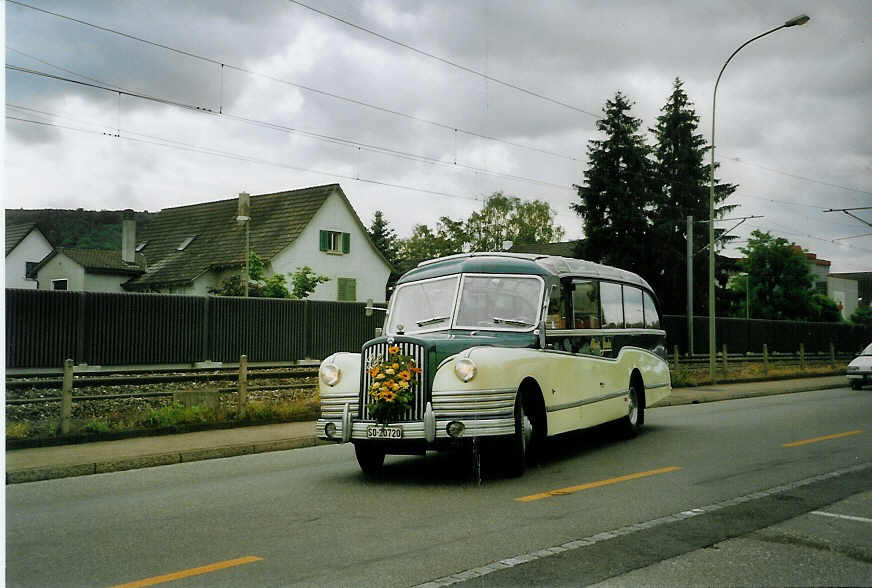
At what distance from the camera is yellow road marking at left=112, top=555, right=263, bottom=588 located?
557 cm

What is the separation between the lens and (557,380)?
10.7 m

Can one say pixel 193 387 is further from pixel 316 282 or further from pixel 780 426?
pixel 316 282

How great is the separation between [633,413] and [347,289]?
109 feet

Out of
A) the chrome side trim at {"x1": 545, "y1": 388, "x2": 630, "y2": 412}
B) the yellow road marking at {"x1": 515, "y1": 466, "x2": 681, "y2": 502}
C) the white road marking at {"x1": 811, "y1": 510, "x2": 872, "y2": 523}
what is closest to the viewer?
the white road marking at {"x1": 811, "y1": 510, "x2": 872, "y2": 523}

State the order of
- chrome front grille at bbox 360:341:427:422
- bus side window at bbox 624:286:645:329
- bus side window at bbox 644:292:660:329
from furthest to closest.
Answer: bus side window at bbox 644:292:660:329, bus side window at bbox 624:286:645:329, chrome front grille at bbox 360:341:427:422

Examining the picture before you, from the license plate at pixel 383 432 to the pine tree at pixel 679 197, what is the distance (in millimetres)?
46391

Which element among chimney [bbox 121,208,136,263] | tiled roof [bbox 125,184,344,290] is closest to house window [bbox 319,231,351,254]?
tiled roof [bbox 125,184,344,290]

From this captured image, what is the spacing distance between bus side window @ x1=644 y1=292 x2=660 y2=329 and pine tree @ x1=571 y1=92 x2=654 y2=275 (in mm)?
37672

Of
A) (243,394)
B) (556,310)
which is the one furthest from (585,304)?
(243,394)

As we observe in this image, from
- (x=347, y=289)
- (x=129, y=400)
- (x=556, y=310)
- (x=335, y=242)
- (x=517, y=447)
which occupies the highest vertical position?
(x=335, y=242)

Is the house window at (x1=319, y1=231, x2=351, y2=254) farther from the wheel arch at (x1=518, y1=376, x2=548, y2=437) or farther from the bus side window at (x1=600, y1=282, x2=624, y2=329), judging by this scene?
the wheel arch at (x1=518, y1=376, x2=548, y2=437)

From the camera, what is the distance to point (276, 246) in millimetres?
43656

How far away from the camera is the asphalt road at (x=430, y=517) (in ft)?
19.3

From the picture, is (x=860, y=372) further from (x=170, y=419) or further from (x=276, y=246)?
(x=276, y=246)
